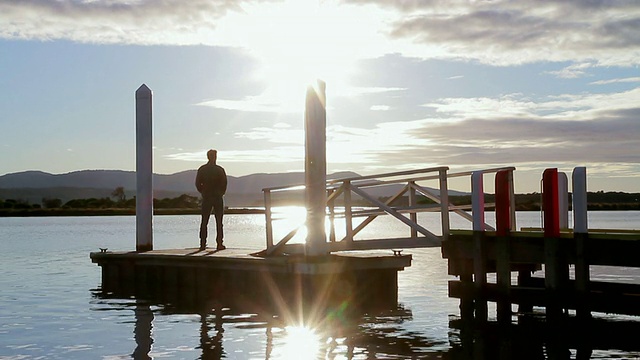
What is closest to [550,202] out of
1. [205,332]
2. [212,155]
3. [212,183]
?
[205,332]

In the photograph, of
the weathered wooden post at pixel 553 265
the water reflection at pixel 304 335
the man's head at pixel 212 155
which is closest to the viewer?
the water reflection at pixel 304 335

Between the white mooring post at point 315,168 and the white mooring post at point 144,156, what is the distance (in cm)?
627

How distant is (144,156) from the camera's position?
20.6 meters

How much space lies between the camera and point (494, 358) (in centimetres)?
1246

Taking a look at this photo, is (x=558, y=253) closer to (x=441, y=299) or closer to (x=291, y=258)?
(x=291, y=258)

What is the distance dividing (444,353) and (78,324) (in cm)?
735

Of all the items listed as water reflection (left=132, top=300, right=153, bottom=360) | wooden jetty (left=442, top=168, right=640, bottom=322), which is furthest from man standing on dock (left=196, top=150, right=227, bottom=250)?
wooden jetty (left=442, top=168, right=640, bottom=322)

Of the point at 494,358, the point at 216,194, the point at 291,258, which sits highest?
the point at 216,194

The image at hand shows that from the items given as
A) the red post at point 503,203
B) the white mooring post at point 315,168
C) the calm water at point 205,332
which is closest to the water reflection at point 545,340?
the calm water at point 205,332

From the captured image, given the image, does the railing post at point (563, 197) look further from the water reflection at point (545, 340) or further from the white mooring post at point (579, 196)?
the white mooring post at point (579, 196)

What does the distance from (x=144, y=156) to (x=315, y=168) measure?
6.60m

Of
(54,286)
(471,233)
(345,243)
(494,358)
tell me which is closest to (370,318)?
(345,243)

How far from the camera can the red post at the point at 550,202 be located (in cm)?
1334

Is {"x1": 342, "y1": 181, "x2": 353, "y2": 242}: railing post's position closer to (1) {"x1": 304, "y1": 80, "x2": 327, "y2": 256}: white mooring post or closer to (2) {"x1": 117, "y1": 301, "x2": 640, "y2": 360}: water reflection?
(1) {"x1": 304, "y1": 80, "x2": 327, "y2": 256}: white mooring post
